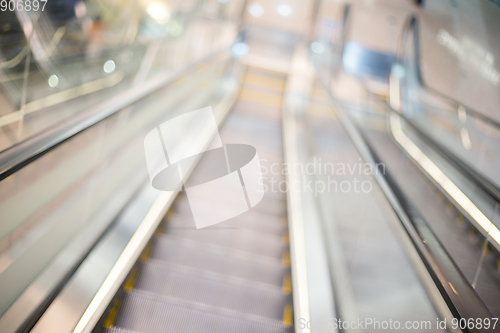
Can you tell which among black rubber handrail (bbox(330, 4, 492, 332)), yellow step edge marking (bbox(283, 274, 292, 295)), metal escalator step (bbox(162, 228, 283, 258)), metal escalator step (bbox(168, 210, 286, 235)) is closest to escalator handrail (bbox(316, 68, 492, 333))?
black rubber handrail (bbox(330, 4, 492, 332))

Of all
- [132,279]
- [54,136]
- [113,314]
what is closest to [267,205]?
[132,279]

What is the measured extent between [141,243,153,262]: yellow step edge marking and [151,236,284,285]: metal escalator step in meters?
0.03

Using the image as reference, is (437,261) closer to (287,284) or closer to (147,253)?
(287,284)

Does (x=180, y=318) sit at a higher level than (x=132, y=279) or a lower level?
lower

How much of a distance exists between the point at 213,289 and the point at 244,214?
107 centimetres

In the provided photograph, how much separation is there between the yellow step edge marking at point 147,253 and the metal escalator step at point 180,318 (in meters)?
0.32

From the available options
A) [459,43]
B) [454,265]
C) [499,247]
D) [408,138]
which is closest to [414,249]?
[454,265]

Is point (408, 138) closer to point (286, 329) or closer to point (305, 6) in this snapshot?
point (286, 329)

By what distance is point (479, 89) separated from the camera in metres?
3.96

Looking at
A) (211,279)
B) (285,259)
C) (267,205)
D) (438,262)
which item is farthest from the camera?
(267,205)

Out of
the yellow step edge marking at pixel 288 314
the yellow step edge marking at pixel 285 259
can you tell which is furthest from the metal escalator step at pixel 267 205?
the yellow step edge marking at pixel 288 314

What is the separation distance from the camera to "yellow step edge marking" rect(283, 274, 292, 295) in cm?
240

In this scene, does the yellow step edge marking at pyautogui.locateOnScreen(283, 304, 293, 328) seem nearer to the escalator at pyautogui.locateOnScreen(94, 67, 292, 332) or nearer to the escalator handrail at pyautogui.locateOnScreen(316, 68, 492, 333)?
the escalator at pyautogui.locateOnScreen(94, 67, 292, 332)

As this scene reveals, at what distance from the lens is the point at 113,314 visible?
1.97m
